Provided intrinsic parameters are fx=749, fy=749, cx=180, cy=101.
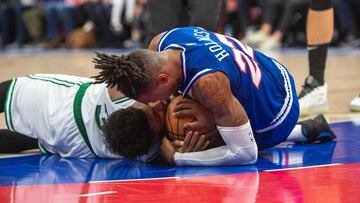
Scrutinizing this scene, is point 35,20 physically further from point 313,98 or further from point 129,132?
point 129,132

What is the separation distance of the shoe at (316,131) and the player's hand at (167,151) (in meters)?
0.87

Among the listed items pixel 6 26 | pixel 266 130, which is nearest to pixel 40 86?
pixel 266 130

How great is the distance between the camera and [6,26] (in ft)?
49.2

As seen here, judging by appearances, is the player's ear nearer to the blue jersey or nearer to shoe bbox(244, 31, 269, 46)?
the blue jersey

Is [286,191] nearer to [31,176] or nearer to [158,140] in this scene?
[158,140]

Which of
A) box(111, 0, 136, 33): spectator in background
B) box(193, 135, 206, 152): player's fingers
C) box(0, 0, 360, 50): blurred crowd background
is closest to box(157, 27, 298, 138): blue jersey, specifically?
box(193, 135, 206, 152): player's fingers

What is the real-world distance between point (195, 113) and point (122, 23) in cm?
1075

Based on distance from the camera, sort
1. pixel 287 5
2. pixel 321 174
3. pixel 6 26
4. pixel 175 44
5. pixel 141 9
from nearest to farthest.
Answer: pixel 321 174 < pixel 175 44 < pixel 287 5 < pixel 141 9 < pixel 6 26

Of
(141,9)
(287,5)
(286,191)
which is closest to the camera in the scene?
(286,191)

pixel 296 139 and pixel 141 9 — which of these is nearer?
pixel 296 139

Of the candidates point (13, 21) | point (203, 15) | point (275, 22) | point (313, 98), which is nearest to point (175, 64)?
point (203, 15)

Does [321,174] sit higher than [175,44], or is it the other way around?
[175,44]

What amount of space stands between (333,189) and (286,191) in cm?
17

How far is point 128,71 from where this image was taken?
9.84 feet
